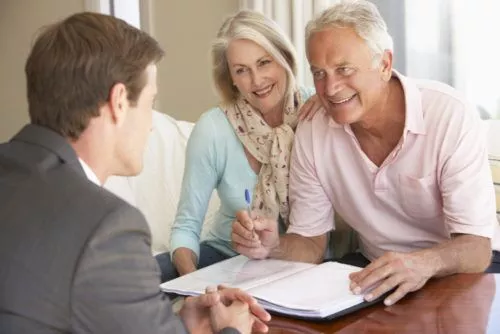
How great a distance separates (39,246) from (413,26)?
2159 mm

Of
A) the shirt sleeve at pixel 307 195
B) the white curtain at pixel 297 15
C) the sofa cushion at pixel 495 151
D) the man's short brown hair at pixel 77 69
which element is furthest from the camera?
the white curtain at pixel 297 15

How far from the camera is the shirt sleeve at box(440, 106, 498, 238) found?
176 centimetres

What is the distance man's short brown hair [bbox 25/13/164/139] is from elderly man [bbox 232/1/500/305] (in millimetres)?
721

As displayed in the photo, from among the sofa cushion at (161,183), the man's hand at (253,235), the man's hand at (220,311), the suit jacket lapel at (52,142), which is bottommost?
the sofa cushion at (161,183)

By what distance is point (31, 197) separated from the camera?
0.98 m

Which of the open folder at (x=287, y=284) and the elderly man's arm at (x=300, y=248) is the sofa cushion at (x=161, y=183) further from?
the open folder at (x=287, y=284)

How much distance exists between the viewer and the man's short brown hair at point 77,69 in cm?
104

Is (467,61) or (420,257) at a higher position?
(467,61)

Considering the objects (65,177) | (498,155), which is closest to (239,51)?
(498,155)

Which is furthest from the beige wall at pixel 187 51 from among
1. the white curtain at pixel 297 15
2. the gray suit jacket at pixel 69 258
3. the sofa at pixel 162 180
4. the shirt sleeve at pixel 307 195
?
the gray suit jacket at pixel 69 258

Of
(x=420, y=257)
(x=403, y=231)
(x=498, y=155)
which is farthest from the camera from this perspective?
(x=498, y=155)

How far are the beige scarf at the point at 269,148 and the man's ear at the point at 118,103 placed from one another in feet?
3.11

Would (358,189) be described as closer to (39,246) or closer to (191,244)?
(191,244)

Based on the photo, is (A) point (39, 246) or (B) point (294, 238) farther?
(B) point (294, 238)
